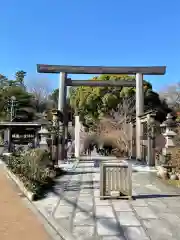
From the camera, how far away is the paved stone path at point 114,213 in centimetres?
352

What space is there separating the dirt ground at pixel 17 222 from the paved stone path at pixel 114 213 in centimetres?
26

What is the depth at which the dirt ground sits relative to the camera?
11.8ft

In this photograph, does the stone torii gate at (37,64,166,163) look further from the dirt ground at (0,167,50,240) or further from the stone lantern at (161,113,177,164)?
the dirt ground at (0,167,50,240)

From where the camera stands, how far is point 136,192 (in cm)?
612

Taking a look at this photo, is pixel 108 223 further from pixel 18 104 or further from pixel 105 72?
pixel 18 104

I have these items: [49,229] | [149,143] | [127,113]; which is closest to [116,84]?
[149,143]

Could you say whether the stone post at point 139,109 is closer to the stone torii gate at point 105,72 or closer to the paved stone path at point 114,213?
the stone torii gate at point 105,72

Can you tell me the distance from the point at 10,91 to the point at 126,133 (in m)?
19.4

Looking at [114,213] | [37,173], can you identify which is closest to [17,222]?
[114,213]

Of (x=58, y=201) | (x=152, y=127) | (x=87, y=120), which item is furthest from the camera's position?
(x=87, y=120)

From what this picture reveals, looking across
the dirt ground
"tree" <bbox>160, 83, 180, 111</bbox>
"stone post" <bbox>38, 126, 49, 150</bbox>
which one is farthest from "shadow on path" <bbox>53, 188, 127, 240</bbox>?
"tree" <bbox>160, 83, 180, 111</bbox>

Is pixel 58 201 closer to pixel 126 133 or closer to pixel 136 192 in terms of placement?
pixel 136 192

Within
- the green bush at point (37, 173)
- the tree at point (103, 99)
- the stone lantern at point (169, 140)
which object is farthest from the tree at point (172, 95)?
the green bush at point (37, 173)

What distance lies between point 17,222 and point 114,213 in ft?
5.07
